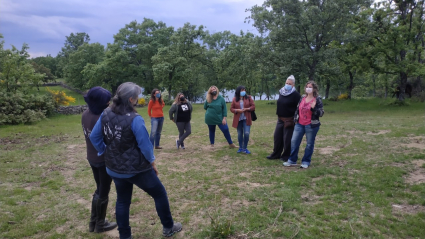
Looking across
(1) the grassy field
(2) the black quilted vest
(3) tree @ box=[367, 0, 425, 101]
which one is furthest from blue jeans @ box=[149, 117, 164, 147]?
(3) tree @ box=[367, 0, 425, 101]

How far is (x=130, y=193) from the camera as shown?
127 inches

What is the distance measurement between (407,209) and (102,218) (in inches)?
168

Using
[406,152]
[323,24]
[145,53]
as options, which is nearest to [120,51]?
[145,53]

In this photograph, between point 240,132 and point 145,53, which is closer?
point 240,132

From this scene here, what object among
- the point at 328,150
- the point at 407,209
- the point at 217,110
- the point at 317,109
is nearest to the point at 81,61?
the point at 217,110

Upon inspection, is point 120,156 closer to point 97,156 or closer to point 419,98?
point 97,156

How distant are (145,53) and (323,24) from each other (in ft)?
80.2

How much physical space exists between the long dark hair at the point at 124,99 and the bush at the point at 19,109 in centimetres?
1451

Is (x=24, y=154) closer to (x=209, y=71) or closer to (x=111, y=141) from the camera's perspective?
(x=111, y=141)

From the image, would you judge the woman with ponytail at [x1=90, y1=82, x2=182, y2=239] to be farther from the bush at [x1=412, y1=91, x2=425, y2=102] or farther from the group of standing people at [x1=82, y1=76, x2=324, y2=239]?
the bush at [x1=412, y1=91, x2=425, y2=102]

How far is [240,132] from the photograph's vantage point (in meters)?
7.52

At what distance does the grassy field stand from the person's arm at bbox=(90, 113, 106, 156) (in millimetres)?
1240

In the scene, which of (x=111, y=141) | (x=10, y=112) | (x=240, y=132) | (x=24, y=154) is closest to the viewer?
(x=111, y=141)

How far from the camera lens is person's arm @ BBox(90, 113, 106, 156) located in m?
3.10
